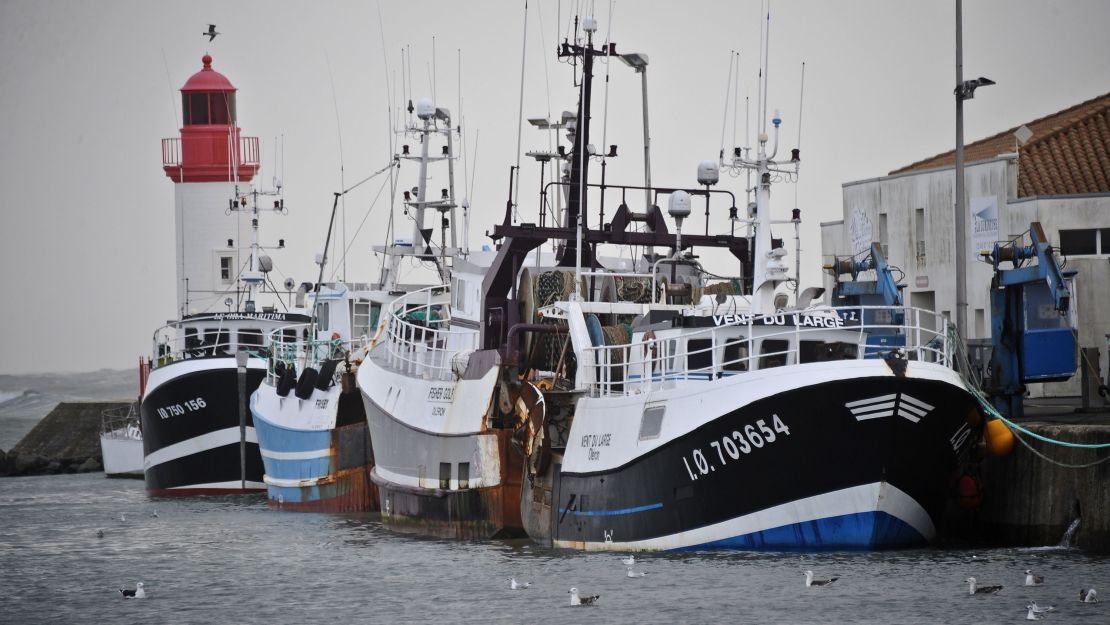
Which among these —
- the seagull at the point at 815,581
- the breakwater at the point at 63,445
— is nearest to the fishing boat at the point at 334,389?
the seagull at the point at 815,581

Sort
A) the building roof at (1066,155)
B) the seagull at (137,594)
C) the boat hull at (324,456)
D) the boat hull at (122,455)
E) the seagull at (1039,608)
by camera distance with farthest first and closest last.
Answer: the boat hull at (122,455)
the building roof at (1066,155)
the boat hull at (324,456)
the seagull at (137,594)
the seagull at (1039,608)

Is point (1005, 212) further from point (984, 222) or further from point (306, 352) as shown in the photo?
point (306, 352)

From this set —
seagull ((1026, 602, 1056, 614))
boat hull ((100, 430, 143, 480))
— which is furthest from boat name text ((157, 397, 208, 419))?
seagull ((1026, 602, 1056, 614))

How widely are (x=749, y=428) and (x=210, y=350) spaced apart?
2301 centimetres

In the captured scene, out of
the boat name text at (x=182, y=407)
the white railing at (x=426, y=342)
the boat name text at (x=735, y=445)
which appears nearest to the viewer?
the boat name text at (x=735, y=445)

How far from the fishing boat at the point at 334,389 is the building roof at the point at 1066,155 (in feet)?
39.0

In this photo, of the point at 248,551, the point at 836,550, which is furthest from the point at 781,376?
the point at 248,551

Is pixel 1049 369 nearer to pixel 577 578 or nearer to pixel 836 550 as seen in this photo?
pixel 836 550

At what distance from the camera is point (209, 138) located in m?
50.9

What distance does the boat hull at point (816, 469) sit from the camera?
19391mm

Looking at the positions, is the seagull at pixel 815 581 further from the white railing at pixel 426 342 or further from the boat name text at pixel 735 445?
the white railing at pixel 426 342

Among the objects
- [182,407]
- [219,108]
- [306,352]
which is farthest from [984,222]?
[219,108]

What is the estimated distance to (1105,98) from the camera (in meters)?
39.0

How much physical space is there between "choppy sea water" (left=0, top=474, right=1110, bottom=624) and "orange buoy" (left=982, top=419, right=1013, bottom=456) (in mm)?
1252
